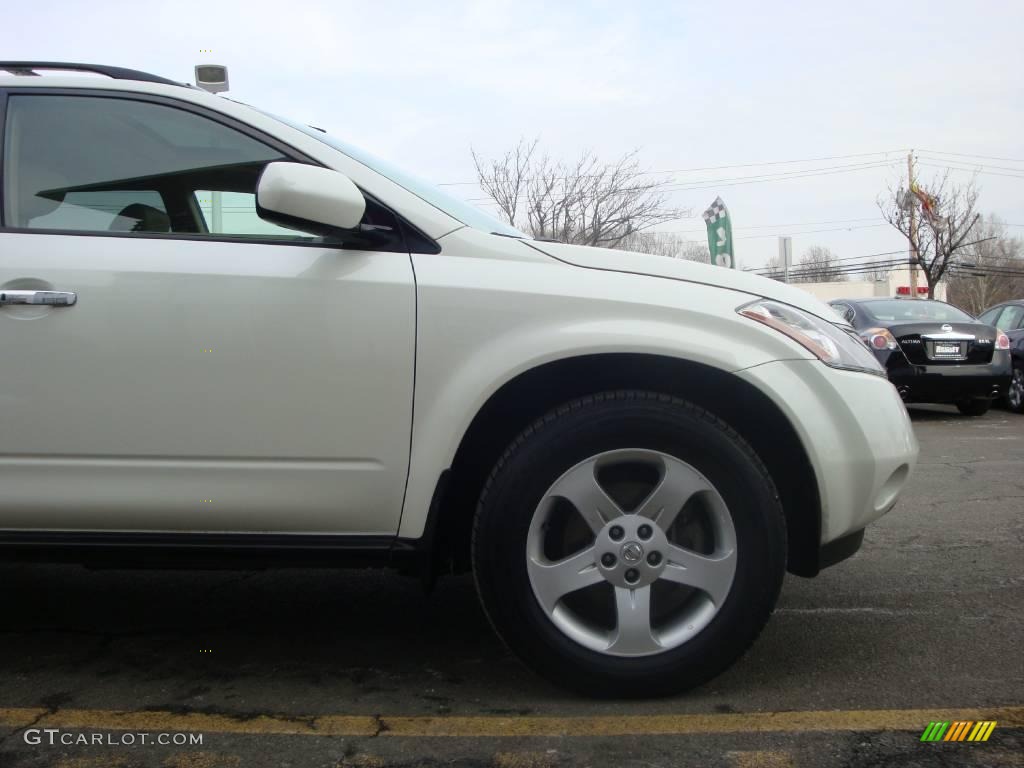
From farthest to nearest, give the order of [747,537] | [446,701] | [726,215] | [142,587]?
[726,215]
[142,587]
[446,701]
[747,537]

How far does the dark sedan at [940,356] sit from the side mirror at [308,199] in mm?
7665

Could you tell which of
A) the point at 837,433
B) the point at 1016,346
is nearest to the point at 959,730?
the point at 837,433

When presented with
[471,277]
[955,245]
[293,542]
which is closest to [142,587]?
[293,542]

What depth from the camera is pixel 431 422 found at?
7.65ft

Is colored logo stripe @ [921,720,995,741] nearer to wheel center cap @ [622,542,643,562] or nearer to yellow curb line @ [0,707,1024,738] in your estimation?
yellow curb line @ [0,707,1024,738]

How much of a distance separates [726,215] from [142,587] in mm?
9424

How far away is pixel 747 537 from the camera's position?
89.8 inches

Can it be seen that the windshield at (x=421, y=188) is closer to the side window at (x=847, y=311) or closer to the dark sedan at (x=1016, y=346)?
the side window at (x=847, y=311)

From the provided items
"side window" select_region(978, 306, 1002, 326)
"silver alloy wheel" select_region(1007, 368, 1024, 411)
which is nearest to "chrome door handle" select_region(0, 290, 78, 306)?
"silver alloy wheel" select_region(1007, 368, 1024, 411)

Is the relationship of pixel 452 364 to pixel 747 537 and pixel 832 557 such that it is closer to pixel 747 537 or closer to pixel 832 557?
pixel 747 537

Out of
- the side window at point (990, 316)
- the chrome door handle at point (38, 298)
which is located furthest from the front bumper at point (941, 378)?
the chrome door handle at point (38, 298)

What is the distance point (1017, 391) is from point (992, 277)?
211ft

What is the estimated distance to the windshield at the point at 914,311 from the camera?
9305mm

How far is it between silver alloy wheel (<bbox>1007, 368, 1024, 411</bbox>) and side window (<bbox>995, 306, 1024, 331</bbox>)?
60 cm
